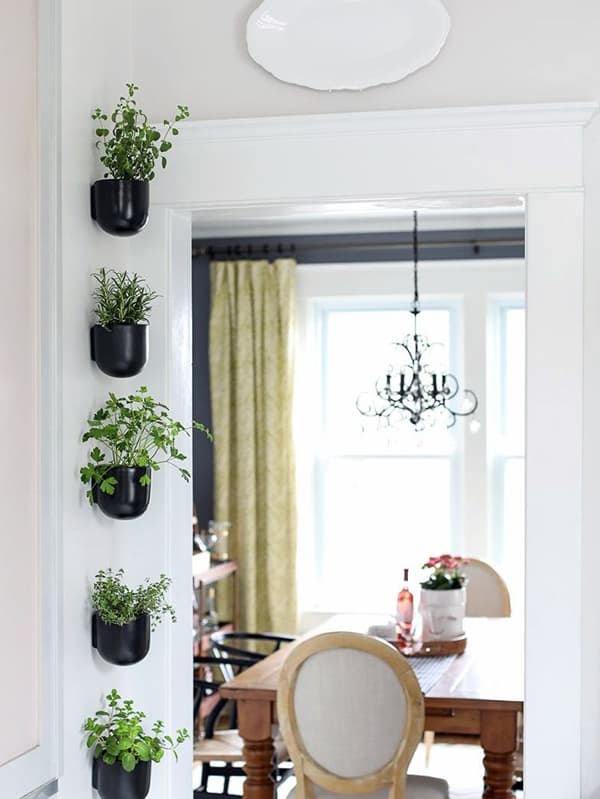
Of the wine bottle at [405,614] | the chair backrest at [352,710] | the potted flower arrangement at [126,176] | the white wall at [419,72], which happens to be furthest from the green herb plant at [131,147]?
the wine bottle at [405,614]

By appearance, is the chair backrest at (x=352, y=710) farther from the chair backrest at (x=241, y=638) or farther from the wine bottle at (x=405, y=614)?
the chair backrest at (x=241, y=638)

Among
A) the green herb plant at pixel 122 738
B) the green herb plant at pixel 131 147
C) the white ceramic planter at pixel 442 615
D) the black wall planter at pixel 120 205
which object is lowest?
the white ceramic planter at pixel 442 615

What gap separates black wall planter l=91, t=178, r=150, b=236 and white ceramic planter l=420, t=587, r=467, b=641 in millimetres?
2331

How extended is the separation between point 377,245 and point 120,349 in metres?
3.83

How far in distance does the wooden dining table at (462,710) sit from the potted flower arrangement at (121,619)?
107 centimetres

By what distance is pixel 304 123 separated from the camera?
2330 millimetres

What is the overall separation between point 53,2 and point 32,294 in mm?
579

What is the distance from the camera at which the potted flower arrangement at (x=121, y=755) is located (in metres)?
2.20

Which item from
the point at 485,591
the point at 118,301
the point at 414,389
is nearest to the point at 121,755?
the point at 118,301

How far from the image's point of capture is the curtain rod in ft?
18.9

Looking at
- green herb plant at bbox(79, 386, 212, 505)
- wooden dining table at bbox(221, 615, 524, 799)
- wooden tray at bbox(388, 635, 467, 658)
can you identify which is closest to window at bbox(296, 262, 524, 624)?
wooden tray at bbox(388, 635, 467, 658)

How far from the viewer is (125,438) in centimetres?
227

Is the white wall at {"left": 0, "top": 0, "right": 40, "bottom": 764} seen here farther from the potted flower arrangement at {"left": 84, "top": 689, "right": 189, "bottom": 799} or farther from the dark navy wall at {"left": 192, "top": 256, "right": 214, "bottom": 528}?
the dark navy wall at {"left": 192, "top": 256, "right": 214, "bottom": 528}

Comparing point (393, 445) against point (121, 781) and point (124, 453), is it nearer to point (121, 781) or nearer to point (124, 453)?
point (124, 453)
